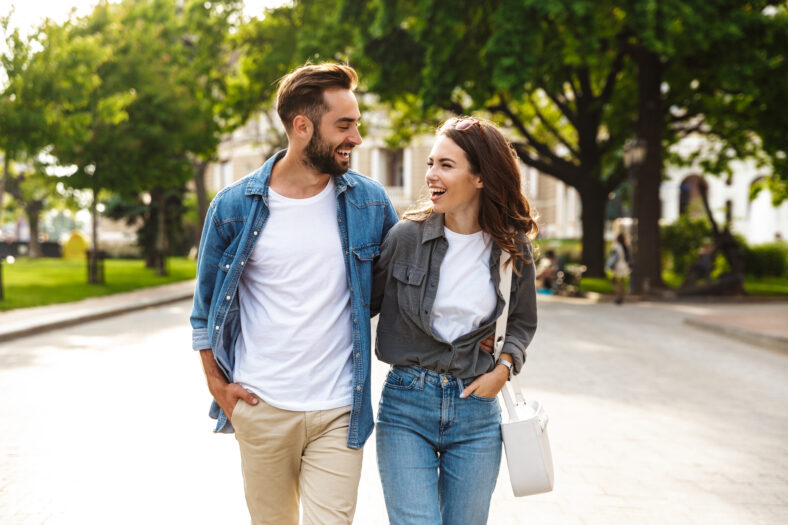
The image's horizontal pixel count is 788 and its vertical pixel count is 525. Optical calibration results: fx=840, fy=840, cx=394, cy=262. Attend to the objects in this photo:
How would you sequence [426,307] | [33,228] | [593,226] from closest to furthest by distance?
[426,307] → [593,226] → [33,228]

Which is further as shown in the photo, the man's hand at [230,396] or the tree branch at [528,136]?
the tree branch at [528,136]

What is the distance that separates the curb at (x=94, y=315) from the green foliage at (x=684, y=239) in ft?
55.7

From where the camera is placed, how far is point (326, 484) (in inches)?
107

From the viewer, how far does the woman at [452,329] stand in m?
2.71

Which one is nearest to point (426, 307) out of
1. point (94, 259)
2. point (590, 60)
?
point (590, 60)

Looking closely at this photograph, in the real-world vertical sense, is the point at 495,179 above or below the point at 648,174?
below

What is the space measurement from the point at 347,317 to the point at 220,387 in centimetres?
48

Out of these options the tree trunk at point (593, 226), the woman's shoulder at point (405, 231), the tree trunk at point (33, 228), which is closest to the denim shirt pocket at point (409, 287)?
the woman's shoulder at point (405, 231)

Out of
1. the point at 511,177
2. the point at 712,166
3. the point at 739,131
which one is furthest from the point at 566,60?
the point at 511,177

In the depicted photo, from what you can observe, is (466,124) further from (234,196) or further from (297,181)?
(234,196)

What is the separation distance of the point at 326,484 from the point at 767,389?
7093mm

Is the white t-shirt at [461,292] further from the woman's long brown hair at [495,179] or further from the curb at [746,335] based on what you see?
the curb at [746,335]

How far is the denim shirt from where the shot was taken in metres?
2.77

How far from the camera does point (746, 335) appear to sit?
40.9 feet
